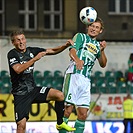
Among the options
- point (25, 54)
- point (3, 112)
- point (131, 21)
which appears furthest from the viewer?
point (131, 21)

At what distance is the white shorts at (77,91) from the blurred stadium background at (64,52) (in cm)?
657

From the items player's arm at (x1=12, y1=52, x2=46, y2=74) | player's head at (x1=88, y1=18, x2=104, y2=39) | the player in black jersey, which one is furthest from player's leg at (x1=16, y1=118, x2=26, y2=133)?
player's head at (x1=88, y1=18, x2=104, y2=39)

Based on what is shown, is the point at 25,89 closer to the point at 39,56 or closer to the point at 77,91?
the point at 39,56

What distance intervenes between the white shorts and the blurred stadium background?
6565 mm

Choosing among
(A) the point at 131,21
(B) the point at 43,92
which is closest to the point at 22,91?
(B) the point at 43,92

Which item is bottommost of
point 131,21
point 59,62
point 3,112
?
point 3,112

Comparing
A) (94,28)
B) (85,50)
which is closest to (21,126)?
(85,50)

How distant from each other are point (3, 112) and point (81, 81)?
7.87 metres

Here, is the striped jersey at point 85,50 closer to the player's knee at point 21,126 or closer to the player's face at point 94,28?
the player's face at point 94,28

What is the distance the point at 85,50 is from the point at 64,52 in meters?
9.71

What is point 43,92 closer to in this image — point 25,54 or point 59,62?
point 25,54

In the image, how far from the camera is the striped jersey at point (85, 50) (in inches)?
341

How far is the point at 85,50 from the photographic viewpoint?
869 centimetres

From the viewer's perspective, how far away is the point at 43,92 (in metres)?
8.70
